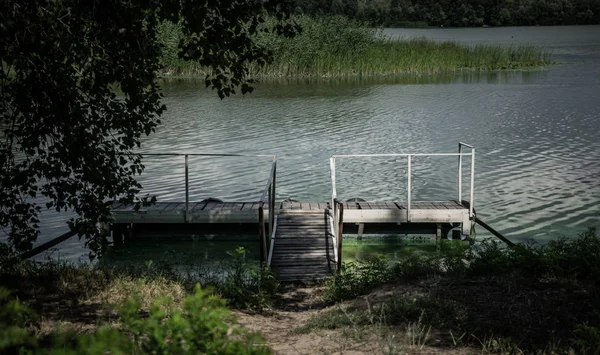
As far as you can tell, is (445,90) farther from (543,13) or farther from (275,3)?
(543,13)

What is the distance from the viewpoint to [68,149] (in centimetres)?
689

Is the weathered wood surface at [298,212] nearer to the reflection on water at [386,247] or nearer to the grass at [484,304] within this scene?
the reflection on water at [386,247]

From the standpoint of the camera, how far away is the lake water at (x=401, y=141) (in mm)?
14195

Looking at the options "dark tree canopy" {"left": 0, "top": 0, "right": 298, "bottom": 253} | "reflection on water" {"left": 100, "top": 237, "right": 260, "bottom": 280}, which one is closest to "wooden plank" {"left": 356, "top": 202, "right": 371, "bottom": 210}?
"reflection on water" {"left": 100, "top": 237, "right": 260, "bottom": 280}

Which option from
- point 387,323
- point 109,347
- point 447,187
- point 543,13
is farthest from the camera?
point 543,13

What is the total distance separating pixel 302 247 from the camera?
10.8 meters

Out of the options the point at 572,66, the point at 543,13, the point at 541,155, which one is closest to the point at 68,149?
the point at 541,155

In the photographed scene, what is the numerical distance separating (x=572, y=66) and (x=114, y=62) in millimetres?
41497

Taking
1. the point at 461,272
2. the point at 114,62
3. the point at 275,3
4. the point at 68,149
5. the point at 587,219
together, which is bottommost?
the point at 587,219

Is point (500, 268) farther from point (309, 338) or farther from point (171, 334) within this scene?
point (171, 334)

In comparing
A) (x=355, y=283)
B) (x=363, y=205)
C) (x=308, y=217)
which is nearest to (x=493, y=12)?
(x=363, y=205)

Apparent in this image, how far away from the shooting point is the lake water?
14.2 metres

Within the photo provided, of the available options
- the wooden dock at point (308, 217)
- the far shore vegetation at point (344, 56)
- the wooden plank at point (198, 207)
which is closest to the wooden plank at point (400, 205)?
the wooden dock at point (308, 217)

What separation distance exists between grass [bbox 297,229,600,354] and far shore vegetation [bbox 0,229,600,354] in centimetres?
1
